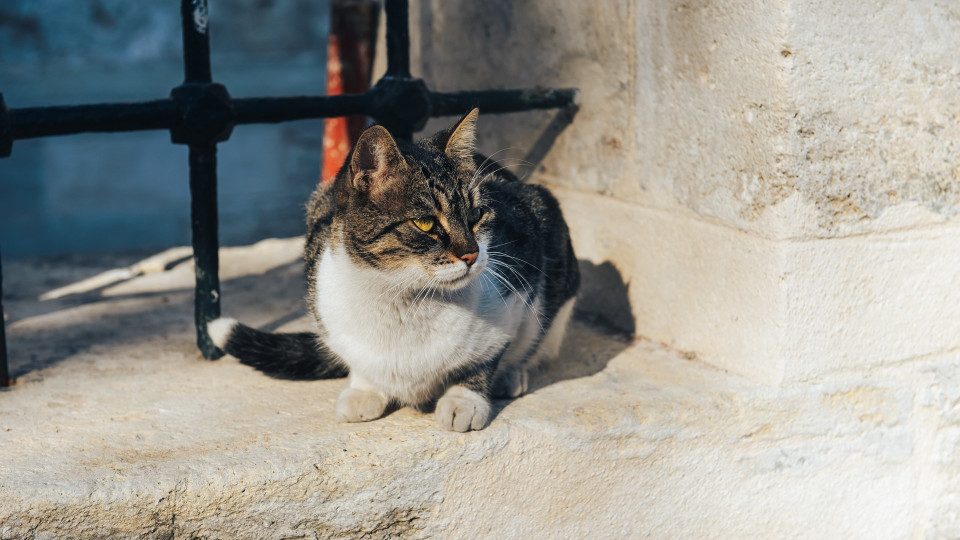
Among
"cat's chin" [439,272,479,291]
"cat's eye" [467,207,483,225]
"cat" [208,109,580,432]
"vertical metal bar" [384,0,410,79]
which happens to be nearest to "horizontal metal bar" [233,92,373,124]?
"vertical metal bar" [384,0,410,79]

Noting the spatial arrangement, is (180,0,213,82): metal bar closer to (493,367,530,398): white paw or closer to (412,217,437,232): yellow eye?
(412,217,437,232): yellow eye

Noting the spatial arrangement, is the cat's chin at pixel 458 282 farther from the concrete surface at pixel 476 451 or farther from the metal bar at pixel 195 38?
the metal bar at pixel 195 38

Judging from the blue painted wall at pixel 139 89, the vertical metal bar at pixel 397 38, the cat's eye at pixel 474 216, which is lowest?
the blue painted wall at pixel 139 89

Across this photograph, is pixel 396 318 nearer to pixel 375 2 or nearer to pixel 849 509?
pixel 849 509

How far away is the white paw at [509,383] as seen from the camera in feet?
6.88

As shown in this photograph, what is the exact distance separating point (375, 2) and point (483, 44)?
829 millimetres

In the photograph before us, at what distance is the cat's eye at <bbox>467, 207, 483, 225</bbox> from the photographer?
6.22ft

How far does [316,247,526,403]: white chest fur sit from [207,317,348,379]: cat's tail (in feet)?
0.63

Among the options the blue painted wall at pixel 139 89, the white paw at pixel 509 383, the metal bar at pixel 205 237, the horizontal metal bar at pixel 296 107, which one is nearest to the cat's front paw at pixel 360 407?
the white paw at pixel 509 383

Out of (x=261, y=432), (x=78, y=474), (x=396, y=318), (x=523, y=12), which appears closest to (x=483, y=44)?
(x=523, y=12)

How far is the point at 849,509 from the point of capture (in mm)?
2213

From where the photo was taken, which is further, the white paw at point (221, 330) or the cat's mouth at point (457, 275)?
the white paw at point (221, 330)

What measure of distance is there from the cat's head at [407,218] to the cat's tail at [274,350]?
393 mm

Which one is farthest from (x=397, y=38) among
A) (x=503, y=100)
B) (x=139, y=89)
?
(x=139, y=89)
